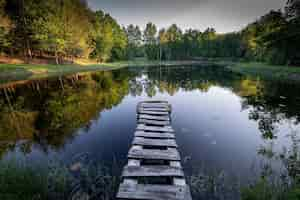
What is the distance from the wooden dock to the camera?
278 centimetres

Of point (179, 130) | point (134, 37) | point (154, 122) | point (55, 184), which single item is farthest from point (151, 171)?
point (134, 37)

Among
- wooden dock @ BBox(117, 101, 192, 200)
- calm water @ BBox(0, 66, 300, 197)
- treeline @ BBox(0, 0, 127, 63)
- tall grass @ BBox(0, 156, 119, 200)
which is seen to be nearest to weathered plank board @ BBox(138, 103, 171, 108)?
calm water @ BBox(0, 66, 300, 197)

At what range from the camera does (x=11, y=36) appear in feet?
84.9

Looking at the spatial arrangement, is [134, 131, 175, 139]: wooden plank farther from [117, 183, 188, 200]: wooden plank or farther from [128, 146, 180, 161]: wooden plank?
[117, 183, 188, 200]: wooden plank

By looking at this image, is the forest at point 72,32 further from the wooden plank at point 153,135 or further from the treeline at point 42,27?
the wooden plank at point 153,135

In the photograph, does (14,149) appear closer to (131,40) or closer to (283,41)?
(283,41)

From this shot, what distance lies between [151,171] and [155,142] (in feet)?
4.71

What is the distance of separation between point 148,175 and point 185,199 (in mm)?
897

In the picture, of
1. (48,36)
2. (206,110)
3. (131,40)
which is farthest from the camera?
(131,40)

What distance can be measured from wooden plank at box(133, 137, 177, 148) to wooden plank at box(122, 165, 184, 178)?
1125mm

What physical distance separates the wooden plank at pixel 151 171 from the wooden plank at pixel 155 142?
1.13 m

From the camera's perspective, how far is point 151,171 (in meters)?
3.41

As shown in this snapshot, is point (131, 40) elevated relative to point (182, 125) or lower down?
elevated

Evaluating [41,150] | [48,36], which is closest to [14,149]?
[41,150]
